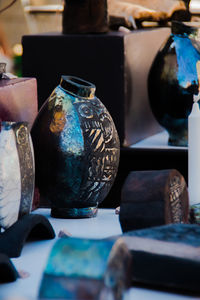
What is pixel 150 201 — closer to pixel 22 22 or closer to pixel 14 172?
pixel 14 172

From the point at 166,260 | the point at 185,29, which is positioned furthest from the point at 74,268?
the point at 185,29

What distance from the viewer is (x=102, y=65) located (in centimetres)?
166

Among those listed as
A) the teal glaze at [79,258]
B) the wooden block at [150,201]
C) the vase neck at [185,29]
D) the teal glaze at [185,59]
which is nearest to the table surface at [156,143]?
the teal glaze at [185,59]

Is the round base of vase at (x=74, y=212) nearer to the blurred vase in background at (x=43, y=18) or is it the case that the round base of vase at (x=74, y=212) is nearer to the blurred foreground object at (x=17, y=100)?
the blurred foreground object at (x=17, y=100)

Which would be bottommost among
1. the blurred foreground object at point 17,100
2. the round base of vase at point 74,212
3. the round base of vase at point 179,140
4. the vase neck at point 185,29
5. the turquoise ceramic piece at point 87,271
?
the round base of vase at point 179,140

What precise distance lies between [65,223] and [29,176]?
14 cm

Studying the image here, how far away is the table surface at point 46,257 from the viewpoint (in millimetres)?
725

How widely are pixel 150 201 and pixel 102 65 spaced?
0.83 meters

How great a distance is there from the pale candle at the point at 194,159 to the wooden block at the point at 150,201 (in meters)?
0.06

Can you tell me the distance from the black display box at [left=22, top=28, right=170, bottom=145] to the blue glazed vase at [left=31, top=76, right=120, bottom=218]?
0.59m

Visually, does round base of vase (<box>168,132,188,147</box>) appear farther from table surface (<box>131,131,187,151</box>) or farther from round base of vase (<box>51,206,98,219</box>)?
round base of vase (<box>51,206,98,219</box>)

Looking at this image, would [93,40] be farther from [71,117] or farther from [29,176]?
[29,176]

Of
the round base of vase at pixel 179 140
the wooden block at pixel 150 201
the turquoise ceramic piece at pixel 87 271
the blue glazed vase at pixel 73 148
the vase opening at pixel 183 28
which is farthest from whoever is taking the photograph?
the round base of vase at pixel 179 140

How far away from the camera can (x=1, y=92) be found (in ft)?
3.45
